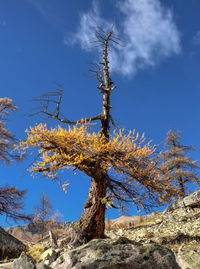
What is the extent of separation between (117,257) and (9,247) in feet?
27.7

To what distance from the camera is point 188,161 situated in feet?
67.5

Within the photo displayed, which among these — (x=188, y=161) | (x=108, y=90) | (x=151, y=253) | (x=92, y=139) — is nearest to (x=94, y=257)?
(x=151, y=253)

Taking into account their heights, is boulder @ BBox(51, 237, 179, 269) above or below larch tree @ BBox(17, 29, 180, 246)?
below

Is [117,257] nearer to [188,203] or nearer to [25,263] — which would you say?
[25,263]

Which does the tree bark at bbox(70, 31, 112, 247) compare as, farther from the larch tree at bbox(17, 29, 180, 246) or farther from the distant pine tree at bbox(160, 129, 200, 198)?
the distant pine tree at bbox(160, 129, 200, 198)

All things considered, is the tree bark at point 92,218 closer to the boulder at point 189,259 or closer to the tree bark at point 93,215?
the tree bark at point 93,215

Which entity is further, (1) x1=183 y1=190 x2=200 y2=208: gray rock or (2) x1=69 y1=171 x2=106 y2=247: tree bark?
(1) x1=183 y1=190 x2=200 y2=208: gray rock

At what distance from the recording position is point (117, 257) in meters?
3.54

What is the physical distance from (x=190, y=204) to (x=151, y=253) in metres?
13.8

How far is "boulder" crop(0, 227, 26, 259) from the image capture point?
30.9 ft

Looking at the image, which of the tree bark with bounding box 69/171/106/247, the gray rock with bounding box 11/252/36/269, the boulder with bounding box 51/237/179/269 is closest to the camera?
the boulder with bounding box 51/237/179/269

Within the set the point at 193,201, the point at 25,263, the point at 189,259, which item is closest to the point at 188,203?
the point at 193,201

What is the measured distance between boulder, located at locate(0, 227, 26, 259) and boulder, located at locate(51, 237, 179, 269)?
6.88 meters

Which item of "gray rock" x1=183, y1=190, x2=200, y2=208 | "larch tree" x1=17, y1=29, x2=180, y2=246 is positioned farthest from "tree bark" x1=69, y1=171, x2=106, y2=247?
"gray rock" x1=183, y1=190, x2=200, y2=208
